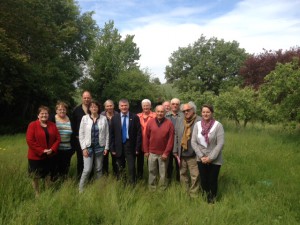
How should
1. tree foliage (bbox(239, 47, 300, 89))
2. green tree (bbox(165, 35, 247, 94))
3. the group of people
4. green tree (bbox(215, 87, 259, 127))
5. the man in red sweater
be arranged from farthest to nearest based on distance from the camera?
green tree (bbox(165, 35, 247, 94)) → tree foliage (bbox(239, 47, 300, 89)) → green tree (bbox(215, 87, 259, 127)) → the man in red sweater → the group of people

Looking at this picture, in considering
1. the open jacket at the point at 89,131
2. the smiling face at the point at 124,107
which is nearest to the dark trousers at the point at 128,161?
the open jacket at the point at 89,131

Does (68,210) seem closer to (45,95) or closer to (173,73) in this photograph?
(45,95)

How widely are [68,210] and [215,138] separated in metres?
3.01

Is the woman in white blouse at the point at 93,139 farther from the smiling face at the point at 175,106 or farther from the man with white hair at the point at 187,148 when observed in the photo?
the smiling face at the point at 175,106

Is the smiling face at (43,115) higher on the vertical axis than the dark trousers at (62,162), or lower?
higher

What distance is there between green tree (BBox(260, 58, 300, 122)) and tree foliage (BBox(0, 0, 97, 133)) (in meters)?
12.2

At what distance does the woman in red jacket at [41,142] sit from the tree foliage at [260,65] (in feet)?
86.6

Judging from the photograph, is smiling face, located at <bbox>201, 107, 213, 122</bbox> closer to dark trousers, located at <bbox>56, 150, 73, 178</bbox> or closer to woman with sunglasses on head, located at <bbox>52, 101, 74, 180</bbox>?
woman with sunglasses on head, located at <bbox>52, 101, 74, 180</bbox>

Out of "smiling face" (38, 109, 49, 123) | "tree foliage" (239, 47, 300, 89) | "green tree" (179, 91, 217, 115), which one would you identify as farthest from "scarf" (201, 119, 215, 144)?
"tree foliage" (239, 47, 300, 89)

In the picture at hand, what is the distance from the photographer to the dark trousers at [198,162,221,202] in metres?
5.95

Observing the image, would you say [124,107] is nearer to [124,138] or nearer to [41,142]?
[124,138]

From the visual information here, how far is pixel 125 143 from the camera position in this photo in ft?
22.1

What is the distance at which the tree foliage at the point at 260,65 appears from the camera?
97.1 feet

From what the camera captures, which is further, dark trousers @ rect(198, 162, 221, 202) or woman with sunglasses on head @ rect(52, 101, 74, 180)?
woman with sunglasses on head @ rect(52, 101, 74, 180)
